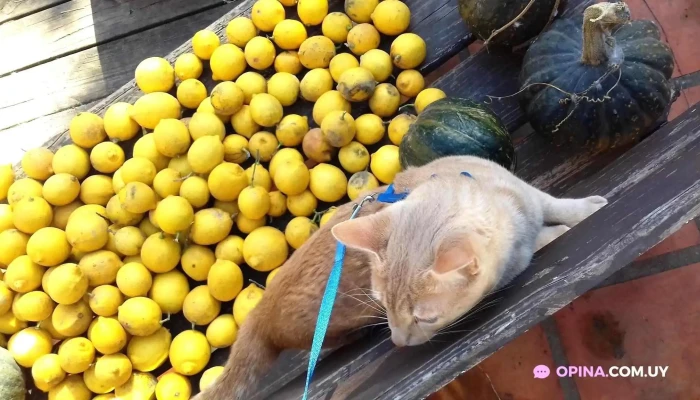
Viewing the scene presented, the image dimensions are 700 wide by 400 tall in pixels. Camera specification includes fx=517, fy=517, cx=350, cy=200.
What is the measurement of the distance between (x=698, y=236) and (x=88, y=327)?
7.27 ft

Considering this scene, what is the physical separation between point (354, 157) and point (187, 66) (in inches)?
30.8

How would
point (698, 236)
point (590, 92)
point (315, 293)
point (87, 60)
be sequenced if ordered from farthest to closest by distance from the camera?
point (87, 60) < point (698, 236) < point (590, 92) < point (315, 293)

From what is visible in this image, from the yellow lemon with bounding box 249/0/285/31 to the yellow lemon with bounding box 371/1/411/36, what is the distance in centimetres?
38

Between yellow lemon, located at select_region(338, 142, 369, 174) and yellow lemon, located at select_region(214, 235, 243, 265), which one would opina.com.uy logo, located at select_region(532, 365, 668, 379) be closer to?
yellow lemon, located at select_region(338, 142, 369, 174)

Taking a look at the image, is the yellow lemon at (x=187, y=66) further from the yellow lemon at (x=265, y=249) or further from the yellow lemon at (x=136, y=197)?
the yellow lemon at (x=265, y=249)

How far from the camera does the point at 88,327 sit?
1.94 m

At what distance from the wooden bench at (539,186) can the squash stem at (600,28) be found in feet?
0.96

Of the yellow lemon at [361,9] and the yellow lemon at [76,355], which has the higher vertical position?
the yellow lemon at [361,9]

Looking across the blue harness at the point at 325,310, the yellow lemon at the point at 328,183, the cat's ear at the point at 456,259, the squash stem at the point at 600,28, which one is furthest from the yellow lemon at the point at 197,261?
the squash stem at the point at 600,28

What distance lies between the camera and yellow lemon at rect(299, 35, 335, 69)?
1.94 metres

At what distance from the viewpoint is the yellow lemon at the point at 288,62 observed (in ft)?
6.64

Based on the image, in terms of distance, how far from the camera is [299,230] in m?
1.86

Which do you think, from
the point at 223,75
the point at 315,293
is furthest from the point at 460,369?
the point at 223,75

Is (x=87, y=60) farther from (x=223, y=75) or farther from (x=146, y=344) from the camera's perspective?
(x=146, y=344)
